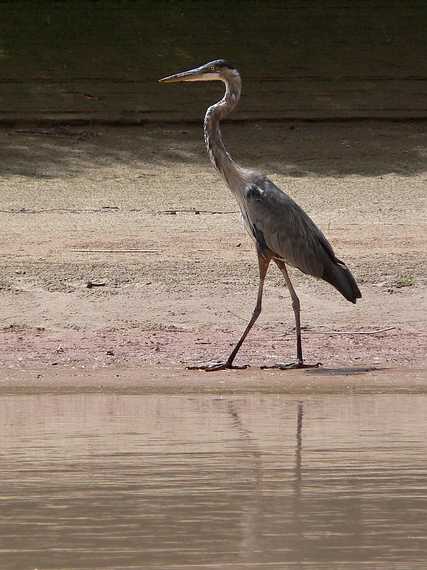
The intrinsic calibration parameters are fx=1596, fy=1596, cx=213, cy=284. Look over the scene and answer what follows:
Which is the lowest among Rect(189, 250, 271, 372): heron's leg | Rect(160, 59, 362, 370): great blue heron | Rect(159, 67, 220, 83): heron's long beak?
Rect(189, 250, 271, 372): heron's leg

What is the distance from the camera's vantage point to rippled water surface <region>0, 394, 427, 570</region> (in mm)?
5387

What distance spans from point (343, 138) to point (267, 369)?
23.9 feet

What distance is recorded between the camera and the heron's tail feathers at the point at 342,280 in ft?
32.4

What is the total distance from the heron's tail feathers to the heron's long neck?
3.05 feet

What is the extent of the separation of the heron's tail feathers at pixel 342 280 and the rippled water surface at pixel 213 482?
1.12 m

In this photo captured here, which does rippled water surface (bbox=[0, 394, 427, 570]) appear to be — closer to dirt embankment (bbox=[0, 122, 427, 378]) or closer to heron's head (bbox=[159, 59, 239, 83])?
dirt embankment (bbox=[0, 122, 427, 378])

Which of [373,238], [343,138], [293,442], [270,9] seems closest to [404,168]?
[343,138]

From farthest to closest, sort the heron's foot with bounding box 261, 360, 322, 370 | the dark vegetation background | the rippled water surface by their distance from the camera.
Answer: the dark vegetation background → the heron's foot with bounding box 261, 360, 322, 370 → the rippled water surface

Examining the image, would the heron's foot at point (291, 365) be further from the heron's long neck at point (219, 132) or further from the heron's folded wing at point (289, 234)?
the heron's long neck at point (219, 132)

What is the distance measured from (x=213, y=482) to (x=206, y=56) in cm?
1200

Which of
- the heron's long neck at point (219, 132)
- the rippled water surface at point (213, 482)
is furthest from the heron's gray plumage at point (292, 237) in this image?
the rippled water surface at point (213, 482)

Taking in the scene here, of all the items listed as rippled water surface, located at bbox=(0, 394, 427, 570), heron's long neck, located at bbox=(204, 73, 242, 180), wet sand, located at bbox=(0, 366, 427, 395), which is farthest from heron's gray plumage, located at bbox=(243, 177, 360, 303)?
rippled water surface, located at bbox=(0, 394, 427, 570)

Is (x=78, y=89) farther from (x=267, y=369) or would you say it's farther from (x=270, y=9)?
(x=267, y=369)

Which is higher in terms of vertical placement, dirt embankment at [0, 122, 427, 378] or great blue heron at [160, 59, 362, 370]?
great blue heron at [160, 59, 362, 370]
